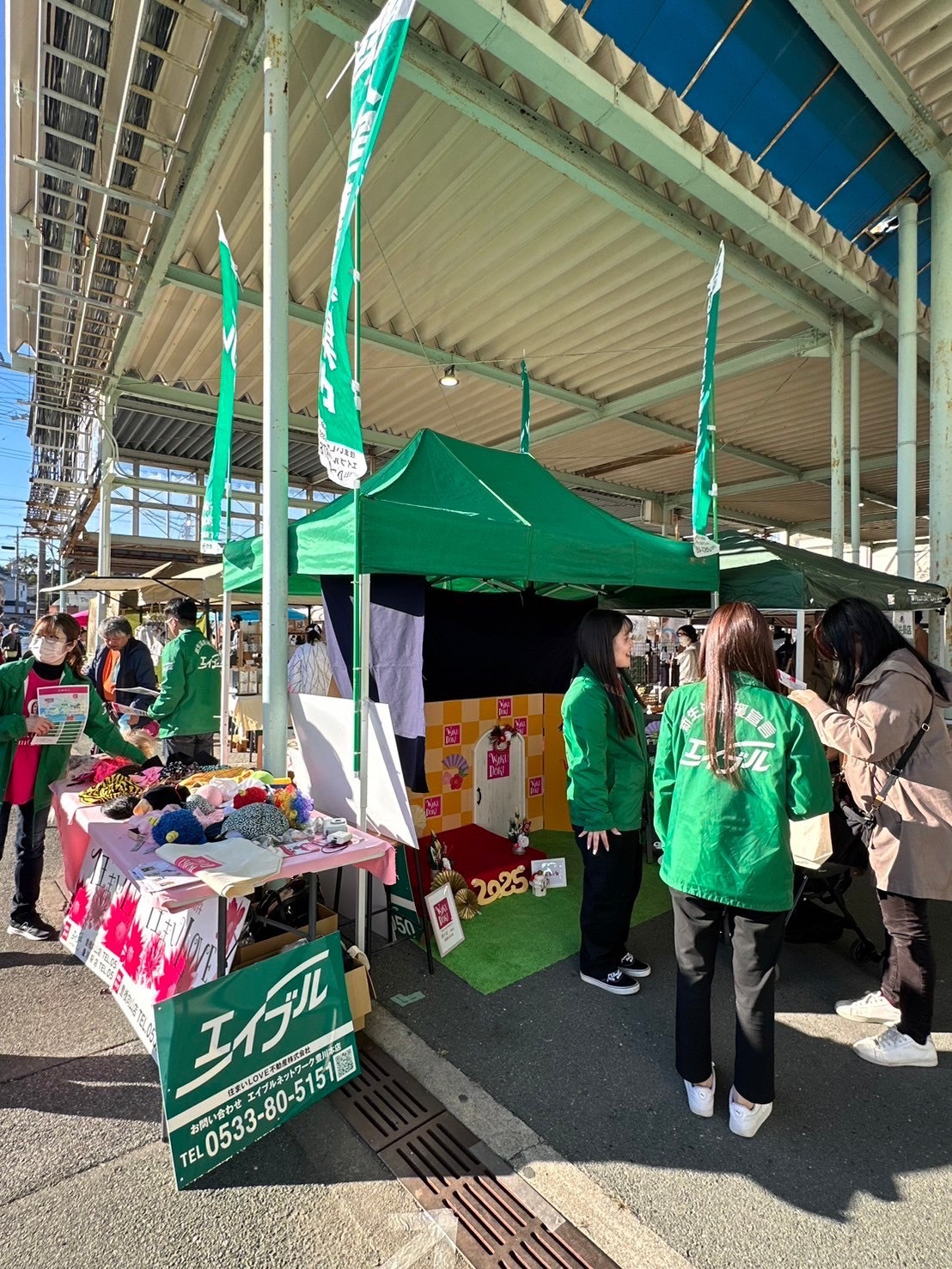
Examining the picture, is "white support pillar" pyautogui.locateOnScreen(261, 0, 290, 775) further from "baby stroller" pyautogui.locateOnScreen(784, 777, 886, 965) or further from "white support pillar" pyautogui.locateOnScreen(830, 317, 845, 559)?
"white support pillar" pyautogui.locateOnScreen(830, 317, 845, 559)

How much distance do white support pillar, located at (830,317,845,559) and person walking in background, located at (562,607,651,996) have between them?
4682 millimetres

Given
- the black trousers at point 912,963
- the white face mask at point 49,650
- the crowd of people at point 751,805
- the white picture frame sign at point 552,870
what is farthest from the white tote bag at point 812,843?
the white face mask at point 49,650

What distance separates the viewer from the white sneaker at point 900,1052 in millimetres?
2469

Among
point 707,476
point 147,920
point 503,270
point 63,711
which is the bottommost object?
point 147,920

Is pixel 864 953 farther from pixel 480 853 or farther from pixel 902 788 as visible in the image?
pixel 480 853

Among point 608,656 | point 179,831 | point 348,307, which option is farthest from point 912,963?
point 348,307

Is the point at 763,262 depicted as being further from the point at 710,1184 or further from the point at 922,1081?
the point at 710,1184

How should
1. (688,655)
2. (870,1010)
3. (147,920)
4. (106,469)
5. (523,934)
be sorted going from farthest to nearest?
(106,469)
(688,655)
(523,934)
(870,1010)
(147,920)

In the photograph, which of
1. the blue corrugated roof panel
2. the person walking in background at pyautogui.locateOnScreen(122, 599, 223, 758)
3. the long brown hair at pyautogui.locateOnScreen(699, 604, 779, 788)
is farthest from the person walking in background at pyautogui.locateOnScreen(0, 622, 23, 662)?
the long brown hair at pyautogui.locateOnScreen(699, 604, 779, 788)

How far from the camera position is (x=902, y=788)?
247cm

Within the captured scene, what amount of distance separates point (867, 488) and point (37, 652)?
15516mm

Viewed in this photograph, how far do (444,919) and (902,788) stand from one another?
2.20 metres

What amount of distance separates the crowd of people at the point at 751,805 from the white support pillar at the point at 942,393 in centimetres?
329

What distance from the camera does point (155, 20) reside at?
139 inches
